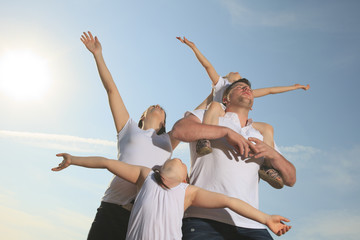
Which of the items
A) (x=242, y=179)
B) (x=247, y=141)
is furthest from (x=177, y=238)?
(x=247, y=141)

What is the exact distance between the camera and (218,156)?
362cm

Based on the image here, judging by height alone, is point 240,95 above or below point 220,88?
below

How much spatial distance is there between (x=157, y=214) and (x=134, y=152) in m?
1.13

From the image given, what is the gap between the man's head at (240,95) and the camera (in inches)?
162

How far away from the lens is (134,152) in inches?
166

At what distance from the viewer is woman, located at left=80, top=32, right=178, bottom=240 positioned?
4004mm

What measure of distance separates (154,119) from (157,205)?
1.75 m

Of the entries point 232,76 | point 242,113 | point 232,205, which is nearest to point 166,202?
point 232,205

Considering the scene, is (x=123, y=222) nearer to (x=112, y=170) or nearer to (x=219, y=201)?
(x=112, y=170)

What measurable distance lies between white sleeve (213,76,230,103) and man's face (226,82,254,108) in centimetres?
142

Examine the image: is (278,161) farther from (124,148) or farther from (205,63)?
(205,63)

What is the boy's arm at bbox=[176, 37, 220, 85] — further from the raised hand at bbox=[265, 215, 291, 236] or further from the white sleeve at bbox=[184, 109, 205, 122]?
the raised hand at bbox=[265, 215, 291, 236]

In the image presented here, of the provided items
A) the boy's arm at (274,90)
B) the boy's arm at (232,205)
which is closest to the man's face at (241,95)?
the boy's arm at (232,205)

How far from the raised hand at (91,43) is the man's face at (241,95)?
2.06 m
